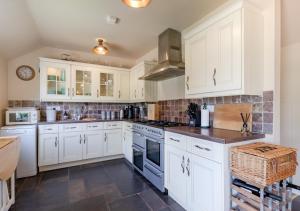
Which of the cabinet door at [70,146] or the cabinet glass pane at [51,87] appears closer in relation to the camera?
the cabinet door at [70,146]

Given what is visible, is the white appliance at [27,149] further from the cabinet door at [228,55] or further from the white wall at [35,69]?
the cabinet door at [228,55]

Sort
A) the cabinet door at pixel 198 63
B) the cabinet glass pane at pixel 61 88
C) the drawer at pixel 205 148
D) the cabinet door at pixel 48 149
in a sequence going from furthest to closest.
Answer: the cabinet glass pane at pixel 61 88 < the cabinet door at pixel 48 149 < the cabinet door at pixel 198 63 < the drawer at pixel 205 148

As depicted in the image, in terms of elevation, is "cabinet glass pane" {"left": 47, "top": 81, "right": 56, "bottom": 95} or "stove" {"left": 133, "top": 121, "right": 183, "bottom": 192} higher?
"cabinet glass pane" {"left": 47, "top": 81, "right": 56, "bottom": 95}

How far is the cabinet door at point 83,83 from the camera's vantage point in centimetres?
363

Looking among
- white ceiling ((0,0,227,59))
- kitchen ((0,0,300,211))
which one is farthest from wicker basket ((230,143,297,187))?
white ceiling ((0,0,227,59))

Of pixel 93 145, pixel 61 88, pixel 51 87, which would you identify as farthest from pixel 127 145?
pixel 51 87

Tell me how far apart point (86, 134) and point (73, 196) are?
1452 millimetres

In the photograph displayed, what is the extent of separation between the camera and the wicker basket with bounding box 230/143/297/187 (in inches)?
46.6

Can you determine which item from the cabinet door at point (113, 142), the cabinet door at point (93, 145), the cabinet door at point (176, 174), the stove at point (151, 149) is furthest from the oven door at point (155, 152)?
the cabinet door at point (93, 145)

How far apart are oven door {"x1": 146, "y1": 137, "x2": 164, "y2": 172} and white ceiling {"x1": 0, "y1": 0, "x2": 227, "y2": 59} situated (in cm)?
189

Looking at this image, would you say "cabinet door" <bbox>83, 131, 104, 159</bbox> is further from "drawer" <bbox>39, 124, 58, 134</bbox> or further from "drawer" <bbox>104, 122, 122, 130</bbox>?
"drawer" <bbox>39, 124, 58, 134</bbox>

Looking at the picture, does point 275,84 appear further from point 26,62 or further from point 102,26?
point 26,62

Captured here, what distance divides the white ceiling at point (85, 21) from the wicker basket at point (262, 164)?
6.16ft

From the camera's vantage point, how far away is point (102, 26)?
8.80ft
